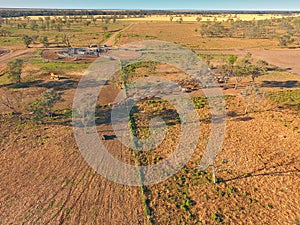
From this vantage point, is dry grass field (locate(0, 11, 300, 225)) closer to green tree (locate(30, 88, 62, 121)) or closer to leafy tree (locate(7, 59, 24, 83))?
green tree (locate(30, 88, 62, 121))

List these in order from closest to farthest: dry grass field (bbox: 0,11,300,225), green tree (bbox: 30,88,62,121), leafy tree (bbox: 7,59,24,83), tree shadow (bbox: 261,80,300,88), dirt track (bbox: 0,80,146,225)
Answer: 1. dirt track (bbox: 0,80,146,225)
2. dry grass field (bbox: 0,11,300,225)
3. green tree (bbox: 30,88,62,121)
4. tree shadow (bbox: 261,80,300,88)
5. leafy tree (bbox: 7,59,24,83)

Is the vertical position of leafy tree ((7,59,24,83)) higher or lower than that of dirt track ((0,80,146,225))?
higher

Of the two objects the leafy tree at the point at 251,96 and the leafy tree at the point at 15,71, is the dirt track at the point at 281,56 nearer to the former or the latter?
the leafy tree at the point at 251,96

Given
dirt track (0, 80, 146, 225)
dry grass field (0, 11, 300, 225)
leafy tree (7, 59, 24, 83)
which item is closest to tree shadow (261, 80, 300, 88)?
dry grass field (0, 11, 300, 225)

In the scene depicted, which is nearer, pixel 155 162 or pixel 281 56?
pixel 155 162

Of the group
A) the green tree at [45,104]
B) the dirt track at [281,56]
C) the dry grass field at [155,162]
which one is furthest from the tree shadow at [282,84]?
the green tree at [45,104]

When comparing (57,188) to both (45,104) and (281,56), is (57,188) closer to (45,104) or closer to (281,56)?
(45,104)

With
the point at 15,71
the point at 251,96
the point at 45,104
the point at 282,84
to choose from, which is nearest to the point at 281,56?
the point at 282,84

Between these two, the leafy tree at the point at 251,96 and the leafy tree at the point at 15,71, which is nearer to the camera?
the leafy tree at the point at 251,96

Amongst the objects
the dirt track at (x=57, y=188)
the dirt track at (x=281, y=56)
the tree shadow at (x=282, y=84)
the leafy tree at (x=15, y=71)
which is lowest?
the dirt track at (x=57, y=188)

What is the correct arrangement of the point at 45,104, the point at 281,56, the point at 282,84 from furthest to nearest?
1. the point at 281,56
2. the point at 282,84
3. the point at 45,104

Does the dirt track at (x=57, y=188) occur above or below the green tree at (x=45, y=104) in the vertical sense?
below

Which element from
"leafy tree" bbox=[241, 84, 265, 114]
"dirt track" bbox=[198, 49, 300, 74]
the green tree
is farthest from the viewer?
"dirt track" bbox=[198, 49, 300, 74]
